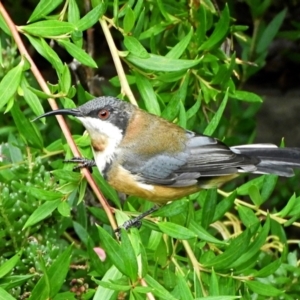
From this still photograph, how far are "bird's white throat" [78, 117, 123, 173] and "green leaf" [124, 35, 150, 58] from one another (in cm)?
30

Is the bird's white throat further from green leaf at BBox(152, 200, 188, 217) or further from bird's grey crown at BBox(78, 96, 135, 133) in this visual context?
green leaf at BBox(152, 200, 188, 217)

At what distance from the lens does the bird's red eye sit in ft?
10.6

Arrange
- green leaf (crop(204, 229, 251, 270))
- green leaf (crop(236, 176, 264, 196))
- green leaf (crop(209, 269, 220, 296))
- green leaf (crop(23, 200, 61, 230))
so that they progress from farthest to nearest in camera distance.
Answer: green leaf (crop(236, 176, 264, 196)) < green leaf (crop(204, 229, 251, 270)) < green leaf (crop(23, 200, 61, 230)) < green leaf (crop(209, 269, 220, 296))

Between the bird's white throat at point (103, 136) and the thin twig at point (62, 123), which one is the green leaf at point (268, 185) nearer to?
the bird's white throat at point (103, 136)

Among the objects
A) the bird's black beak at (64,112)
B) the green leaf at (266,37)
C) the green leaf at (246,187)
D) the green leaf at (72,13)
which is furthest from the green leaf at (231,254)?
the green leaf at (266,37)

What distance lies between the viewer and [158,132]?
10.9ft

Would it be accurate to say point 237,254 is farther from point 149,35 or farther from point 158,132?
point 149,35

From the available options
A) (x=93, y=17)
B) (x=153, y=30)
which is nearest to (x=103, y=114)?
(x=93, y=17)

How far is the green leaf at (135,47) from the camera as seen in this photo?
129 inches

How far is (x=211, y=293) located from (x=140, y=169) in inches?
25.1

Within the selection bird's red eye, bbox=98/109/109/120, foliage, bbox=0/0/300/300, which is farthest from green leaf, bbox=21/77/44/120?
bird's red eye, bbox=98/109/109/120

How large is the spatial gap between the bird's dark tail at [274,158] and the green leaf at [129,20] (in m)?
0.67

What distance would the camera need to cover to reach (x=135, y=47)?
10.8ft

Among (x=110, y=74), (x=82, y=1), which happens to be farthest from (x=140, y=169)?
(x=110, y=74)
